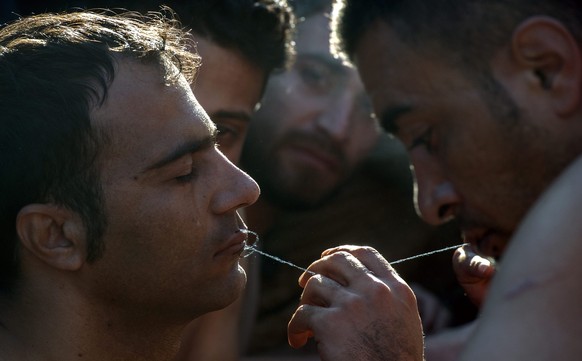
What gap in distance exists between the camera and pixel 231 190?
273 centimetres

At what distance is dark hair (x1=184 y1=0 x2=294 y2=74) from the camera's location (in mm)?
3975

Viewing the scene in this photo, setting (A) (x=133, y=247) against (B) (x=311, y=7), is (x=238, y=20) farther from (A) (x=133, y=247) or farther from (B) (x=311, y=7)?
(A) (x=133, y=247)

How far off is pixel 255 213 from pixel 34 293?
7.91 feet

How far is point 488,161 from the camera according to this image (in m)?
2.90

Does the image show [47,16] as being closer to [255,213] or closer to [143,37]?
[143,37]

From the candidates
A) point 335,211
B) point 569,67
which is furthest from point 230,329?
point 569,67

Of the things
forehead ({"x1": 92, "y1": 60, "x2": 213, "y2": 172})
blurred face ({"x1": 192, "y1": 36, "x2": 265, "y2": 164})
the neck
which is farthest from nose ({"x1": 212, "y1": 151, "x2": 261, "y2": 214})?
blurred face ({"x1": 192, "y1": 36, "x2": 265, "y2": 164})

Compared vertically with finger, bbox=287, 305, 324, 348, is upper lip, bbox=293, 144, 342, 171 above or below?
below

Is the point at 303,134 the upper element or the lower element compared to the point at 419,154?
lower

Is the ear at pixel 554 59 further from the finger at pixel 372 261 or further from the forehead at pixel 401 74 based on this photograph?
the finger at pixel 372 261

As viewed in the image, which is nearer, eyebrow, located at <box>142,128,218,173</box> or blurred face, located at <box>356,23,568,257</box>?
eyebrow, located at <box>142,128,218,173</box>

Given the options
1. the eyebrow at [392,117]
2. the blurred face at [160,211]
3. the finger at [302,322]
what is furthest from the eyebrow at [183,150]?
the eyebrow at [392,117]

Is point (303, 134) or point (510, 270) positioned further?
point (303, 134)

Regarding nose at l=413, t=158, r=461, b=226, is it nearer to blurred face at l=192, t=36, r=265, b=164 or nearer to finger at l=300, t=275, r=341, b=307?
finger at l=300, t=275, r=341, b=307
